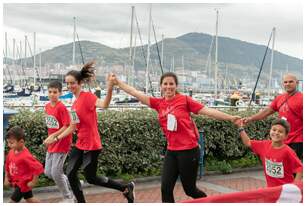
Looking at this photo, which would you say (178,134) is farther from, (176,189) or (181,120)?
(176,189)

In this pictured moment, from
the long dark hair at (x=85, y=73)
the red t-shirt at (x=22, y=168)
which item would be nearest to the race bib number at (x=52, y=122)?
the long dark hair at (x=85, y=73)

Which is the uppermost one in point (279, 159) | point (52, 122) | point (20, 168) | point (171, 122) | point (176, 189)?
point (171, 122)

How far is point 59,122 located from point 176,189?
2.46 m

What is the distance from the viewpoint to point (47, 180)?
268 inches

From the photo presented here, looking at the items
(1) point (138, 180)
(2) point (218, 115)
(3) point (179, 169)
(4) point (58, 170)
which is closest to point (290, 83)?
(2) point (218, 115)

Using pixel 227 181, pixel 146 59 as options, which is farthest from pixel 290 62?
pixel 227 181

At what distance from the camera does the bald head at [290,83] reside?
17.9ft

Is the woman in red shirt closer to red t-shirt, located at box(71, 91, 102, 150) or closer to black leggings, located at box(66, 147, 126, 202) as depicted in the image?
red t-shirt, located at box(71, 91, 102, 150)

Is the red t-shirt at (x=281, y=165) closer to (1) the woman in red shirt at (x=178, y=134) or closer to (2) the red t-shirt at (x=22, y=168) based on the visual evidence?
(1) the woman in red shirt at (x=178, y=134)

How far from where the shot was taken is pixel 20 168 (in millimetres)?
4848

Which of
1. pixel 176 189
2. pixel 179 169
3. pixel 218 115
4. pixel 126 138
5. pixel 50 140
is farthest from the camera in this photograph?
pixel 126 138

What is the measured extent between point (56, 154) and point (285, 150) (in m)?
2.77

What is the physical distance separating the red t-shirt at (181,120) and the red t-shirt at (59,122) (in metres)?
1.35

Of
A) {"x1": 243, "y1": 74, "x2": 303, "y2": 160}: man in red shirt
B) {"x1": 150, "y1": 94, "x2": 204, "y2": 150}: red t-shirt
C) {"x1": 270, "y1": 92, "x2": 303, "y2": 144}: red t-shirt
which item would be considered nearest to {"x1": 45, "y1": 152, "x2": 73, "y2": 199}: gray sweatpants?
{"x1": 150, "y1": 94, "x2": 204, "y2": 150}: red t-shirt
